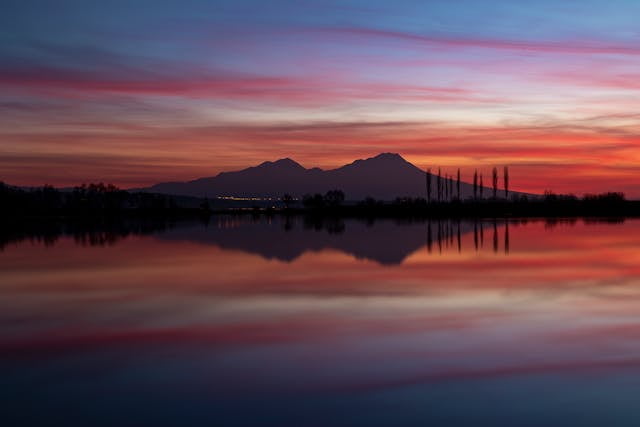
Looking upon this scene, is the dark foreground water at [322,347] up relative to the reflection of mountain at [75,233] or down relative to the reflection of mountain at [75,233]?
down

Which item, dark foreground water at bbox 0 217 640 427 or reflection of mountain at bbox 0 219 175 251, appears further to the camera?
reflection of mountain at bbox 0 219 175 251

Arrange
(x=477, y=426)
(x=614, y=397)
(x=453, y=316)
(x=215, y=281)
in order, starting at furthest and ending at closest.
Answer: (x=215, y=281), (x=453, y=316), (x=614, y=397), (x=477, y=426)

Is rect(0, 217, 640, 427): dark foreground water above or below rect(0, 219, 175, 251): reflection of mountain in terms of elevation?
below

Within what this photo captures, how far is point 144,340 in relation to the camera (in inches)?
412

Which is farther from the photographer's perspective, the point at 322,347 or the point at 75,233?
the point at 75,233

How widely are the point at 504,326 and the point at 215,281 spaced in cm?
847

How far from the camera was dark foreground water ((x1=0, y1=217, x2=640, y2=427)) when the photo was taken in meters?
7.13

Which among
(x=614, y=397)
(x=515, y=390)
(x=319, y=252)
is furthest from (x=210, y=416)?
(x=319, y=252)

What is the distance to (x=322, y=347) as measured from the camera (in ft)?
32.5

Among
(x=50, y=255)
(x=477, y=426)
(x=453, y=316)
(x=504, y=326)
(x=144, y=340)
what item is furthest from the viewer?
(x=50, y=255)

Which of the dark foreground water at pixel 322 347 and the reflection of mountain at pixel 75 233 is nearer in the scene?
the dark foreground water at pixel 322 347

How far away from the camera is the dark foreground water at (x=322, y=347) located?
7133 millimetres

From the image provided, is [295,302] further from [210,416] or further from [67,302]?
[210,416]

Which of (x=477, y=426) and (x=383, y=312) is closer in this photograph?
(x=477, y=426)
